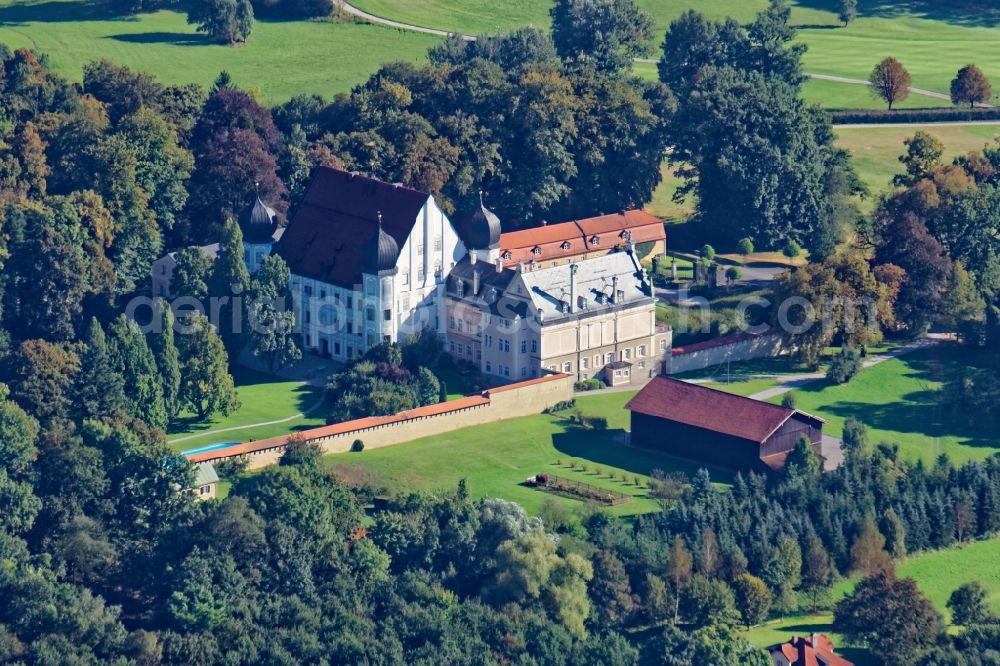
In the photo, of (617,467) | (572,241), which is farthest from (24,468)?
(572,241)

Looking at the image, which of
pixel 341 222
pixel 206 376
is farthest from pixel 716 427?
pixel 341 222

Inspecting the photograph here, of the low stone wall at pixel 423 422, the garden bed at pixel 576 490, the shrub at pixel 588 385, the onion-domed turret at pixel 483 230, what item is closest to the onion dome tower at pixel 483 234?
the onion-domed turret at pixel 483 230

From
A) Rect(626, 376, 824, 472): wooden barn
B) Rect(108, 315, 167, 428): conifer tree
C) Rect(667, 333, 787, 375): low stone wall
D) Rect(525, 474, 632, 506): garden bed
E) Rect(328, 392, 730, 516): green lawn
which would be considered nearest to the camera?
Rect(525, 474, 632, 506): garden bed

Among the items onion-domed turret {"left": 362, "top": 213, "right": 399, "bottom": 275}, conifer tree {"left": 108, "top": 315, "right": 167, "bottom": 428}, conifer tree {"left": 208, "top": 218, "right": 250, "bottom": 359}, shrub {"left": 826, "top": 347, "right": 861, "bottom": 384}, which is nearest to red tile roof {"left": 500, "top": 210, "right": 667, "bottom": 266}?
onion-domed turret {"left": 362, "top": 213, "right": 399, "bottom": 275}

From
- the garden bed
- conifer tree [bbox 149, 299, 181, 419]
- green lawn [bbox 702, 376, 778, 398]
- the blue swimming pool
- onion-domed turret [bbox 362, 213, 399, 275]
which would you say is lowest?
the garden bed

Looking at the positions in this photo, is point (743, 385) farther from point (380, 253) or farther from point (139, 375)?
point (139, 375)

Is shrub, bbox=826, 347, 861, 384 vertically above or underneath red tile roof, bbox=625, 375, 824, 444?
underneath

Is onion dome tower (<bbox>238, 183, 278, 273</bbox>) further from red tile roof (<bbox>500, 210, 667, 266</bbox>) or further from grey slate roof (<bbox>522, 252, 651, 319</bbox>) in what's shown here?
grey slate roof (<bbox>522, 252, 651, 319</bbox>)

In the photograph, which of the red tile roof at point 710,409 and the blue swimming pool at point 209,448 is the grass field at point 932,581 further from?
the blue swimming pool at point 209,448
